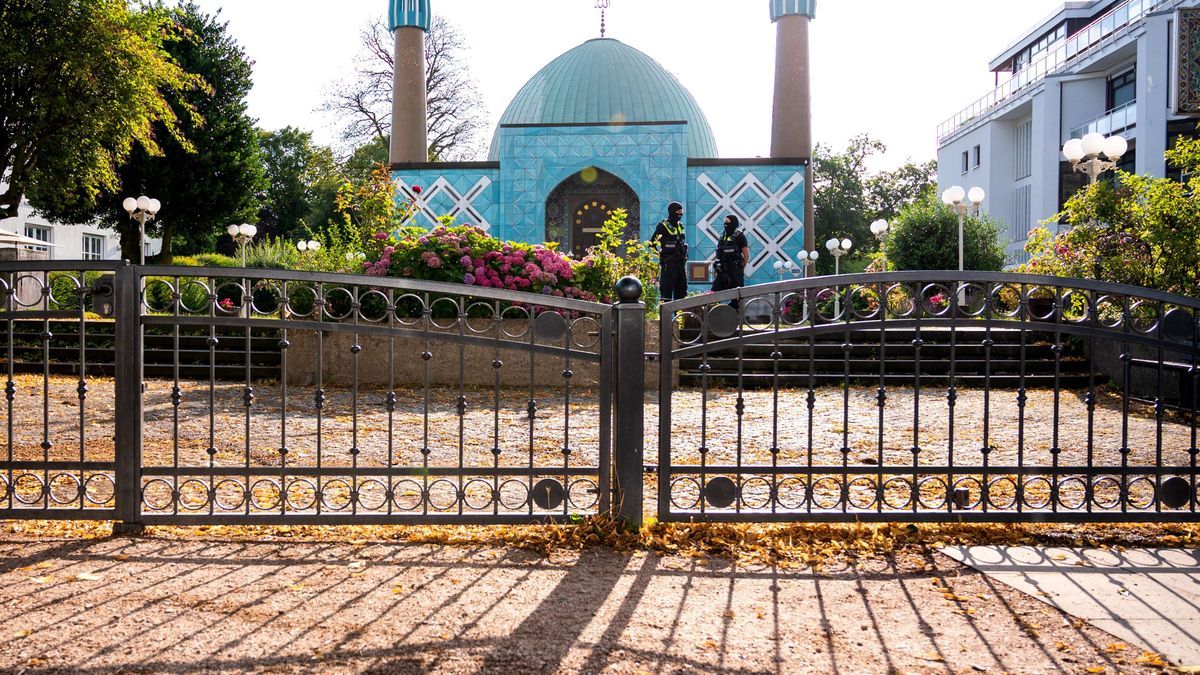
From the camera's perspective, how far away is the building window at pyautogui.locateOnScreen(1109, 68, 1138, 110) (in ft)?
106

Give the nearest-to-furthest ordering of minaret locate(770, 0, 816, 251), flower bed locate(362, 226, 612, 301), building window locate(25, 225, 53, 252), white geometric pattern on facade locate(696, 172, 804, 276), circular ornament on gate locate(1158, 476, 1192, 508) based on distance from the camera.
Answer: circular ornament on gate locate(1158, 476, 1192, 508) → flower bed locate(362, 226, 612, 301) → white geometric pattern on facade locate(696, 172, 804, 276) → minaret locate(770, 0, 816, 251) → building window locate(25, 225, 53, 252)

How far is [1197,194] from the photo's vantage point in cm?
1067

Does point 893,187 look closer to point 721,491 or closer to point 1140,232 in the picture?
point 1140,232

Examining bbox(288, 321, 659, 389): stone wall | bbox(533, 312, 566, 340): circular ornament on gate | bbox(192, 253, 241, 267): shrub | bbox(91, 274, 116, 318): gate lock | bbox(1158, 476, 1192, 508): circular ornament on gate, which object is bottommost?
bbox(1158, 476, 1192, 508): circular ornament on gate

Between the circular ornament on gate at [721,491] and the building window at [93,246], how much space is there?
42.0 m

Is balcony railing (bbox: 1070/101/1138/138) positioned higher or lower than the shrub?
higher

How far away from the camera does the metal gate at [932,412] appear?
15.3 feet

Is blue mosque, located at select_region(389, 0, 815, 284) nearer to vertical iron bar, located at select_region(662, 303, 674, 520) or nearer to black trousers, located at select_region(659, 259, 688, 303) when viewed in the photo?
black trousers, located at select_region(659, 259, 688, 303)

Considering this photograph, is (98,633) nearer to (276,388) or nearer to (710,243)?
(276,388)

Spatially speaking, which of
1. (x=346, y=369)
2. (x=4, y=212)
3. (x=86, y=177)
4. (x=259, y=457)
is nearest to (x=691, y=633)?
(x=259, y=457)

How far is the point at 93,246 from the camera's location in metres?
41.6

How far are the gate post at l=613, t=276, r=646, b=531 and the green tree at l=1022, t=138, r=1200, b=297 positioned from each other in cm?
755

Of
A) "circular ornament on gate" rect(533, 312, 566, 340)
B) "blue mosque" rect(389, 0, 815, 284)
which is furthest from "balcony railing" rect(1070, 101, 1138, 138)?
"circular ornament on gate" rect(533, 312, 566, 340)

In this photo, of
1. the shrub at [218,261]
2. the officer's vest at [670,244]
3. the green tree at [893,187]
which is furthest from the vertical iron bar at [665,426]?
the green tree at [893,187]
